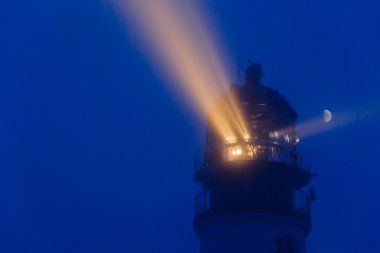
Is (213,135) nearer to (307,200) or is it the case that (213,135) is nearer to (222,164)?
(222,164)

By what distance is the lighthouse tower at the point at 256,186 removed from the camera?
24359 mm

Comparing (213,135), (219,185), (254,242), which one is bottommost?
(254,242)

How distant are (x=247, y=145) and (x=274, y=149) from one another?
0.81m

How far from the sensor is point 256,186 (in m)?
24.7

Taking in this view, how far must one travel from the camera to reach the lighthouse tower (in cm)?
2436

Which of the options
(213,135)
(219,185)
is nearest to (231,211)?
(219,185)

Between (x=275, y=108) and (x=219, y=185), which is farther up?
(x=275, y=108)

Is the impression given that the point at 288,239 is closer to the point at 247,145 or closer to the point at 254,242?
the point at 254,242

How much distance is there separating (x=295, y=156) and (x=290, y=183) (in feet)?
2.73

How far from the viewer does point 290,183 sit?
25.2m

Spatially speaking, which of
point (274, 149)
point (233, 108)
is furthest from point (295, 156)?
point (233, 108)

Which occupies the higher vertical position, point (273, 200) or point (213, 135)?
point (213, 135)

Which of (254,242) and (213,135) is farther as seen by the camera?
(213,135)

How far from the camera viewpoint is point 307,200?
2545 centimetres
